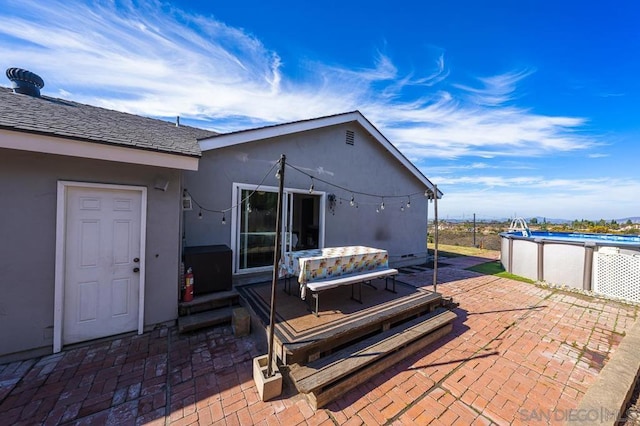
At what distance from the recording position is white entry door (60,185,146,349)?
12.3ft

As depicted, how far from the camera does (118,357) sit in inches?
140

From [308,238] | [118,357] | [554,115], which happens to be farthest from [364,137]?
[554,115]

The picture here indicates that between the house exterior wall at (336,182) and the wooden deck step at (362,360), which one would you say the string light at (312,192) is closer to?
the house exterior wall at (336,182)

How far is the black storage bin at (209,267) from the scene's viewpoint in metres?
4.82

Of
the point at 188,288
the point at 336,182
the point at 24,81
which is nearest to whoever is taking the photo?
the point at 188,288

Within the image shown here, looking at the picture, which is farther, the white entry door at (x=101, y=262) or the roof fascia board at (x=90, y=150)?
the white entry door at (x=101, y=262)

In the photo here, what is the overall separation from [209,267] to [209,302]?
0.70 meters

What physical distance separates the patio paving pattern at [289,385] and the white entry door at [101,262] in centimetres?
38

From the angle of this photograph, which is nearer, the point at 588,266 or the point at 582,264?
the point at 588,266

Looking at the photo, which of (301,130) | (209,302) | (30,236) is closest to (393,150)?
(301,130)

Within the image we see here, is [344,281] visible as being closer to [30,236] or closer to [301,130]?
[301,130]

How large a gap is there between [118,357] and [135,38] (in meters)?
6.44

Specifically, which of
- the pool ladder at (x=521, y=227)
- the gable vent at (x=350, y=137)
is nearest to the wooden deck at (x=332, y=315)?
the gable vent at (x=350, y=137)

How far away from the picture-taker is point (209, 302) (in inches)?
188
